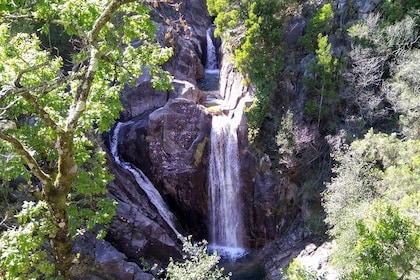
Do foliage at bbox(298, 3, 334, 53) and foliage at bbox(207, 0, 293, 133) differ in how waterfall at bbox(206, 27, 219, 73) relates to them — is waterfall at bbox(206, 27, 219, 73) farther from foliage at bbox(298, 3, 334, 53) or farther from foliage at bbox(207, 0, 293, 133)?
foliage at bbox(298, 3, 334, 53)

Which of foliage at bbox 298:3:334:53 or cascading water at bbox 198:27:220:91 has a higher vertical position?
foliage at bbox 298:3:334:53

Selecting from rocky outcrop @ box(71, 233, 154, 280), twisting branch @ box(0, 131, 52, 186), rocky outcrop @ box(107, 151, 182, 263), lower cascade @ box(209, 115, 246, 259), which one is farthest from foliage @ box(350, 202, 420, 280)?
lower cascade @ box(209, 115, 246, 259)

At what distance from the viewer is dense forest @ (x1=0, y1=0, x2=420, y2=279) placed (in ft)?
21.1

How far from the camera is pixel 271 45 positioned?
18.7m

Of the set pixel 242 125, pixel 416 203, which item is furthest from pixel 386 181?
pixel 242 125

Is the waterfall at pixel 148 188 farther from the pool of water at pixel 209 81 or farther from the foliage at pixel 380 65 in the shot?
the foliage at pixel 380 65

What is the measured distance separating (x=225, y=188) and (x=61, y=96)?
44.2 ft

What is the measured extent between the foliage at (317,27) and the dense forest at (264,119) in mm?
73

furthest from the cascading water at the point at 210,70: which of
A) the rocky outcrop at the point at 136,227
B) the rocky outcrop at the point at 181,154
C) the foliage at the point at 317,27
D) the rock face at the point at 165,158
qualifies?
the rocky outcrop at the point at 136,227

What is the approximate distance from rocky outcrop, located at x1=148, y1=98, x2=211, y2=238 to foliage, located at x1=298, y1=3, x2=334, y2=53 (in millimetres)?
6900

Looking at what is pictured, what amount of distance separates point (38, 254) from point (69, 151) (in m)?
2.51

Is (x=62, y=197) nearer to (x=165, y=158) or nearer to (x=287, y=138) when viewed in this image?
(x=287, y=138)

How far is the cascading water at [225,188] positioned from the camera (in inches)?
785

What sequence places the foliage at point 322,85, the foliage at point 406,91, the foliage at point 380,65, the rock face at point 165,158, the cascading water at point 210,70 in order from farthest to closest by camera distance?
the cascading water at point 210,70
the rock face at point 165,158
the foliage at point 322,85
the foliage at point 380,65
the foliage at point 406,91
